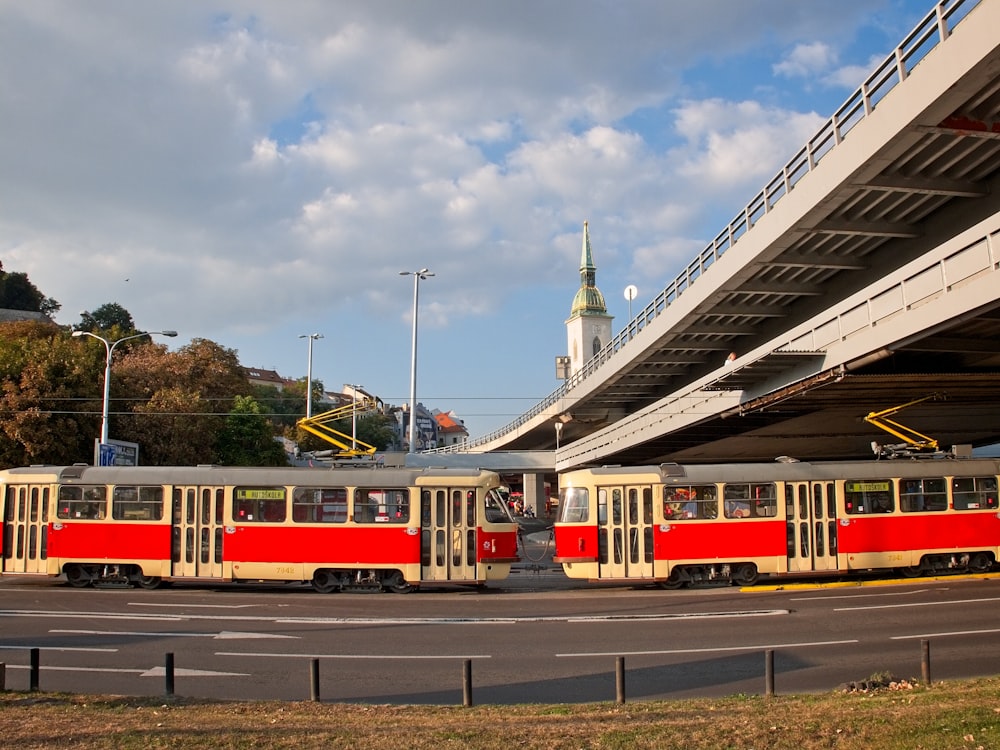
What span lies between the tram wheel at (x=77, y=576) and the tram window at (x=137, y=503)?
1738mm

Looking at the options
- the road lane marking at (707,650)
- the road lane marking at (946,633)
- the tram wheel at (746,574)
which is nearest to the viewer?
the road lane marking at (707,650)

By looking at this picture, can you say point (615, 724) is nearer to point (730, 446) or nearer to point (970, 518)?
point (970, 518)

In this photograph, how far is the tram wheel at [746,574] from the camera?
69.0 feet

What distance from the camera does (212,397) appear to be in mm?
51062

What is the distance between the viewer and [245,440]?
55.9 meters

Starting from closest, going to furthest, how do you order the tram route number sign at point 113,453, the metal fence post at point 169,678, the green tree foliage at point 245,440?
the metal fence post at point 169,678, the tram route number sign at point 113,453, the green tree foliage at point 245,440

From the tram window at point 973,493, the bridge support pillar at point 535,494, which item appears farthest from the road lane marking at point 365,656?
the bridge support pillar at point 535,494

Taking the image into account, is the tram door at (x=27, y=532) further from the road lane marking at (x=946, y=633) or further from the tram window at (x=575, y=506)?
the road lane marking at (x=946, y=633)

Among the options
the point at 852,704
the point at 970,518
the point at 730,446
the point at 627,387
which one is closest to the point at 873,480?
the point at 970,518

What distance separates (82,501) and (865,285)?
22438 mm

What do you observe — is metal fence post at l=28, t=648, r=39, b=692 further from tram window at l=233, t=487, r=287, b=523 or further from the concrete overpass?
the concrete overpass

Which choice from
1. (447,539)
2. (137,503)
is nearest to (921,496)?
(447,539)

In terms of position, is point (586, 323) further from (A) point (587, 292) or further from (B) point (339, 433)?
(B) point (339, 433)

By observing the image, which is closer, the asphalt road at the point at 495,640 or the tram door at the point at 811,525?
the asphalt road at the point at 495,640
